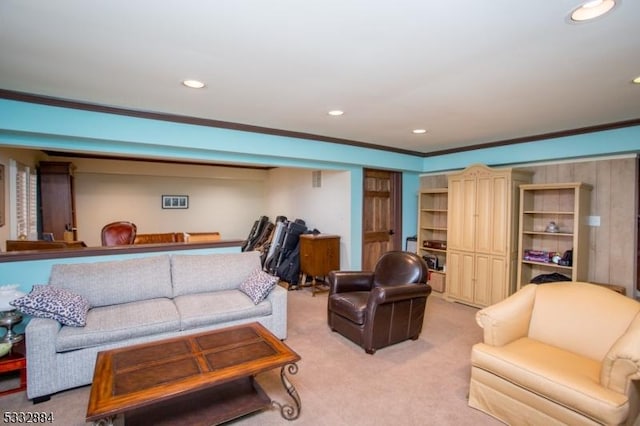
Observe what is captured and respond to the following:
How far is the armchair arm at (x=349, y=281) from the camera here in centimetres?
357

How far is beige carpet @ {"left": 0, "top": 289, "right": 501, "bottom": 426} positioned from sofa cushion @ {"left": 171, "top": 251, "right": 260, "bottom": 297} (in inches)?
33.0

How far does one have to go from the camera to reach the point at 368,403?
7.47 feet

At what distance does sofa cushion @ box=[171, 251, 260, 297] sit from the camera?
323 centimetres

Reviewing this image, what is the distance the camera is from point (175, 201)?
7.22m

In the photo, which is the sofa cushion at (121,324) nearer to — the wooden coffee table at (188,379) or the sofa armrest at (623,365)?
the wooden coffee table at (188,379)

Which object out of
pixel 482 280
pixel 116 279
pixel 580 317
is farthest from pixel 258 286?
pixel 482 280

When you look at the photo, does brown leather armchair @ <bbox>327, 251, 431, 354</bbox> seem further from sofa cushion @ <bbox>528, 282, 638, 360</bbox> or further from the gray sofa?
sofa cushion @ <bbox>528, 282, 638, 360</bbox>

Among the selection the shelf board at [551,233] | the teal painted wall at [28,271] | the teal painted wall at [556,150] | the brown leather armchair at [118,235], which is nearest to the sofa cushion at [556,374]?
the shelf board at [551,233]

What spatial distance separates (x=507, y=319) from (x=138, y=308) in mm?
2955

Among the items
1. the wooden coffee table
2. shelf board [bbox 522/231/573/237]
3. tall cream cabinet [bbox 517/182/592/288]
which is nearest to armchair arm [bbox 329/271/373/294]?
the wooden coffee table

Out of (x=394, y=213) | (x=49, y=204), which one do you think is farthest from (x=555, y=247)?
(x=49, y=204)

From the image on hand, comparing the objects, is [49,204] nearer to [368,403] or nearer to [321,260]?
[321,260]

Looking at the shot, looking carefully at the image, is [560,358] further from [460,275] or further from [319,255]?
[319,255]

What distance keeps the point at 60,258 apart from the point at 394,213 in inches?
183
